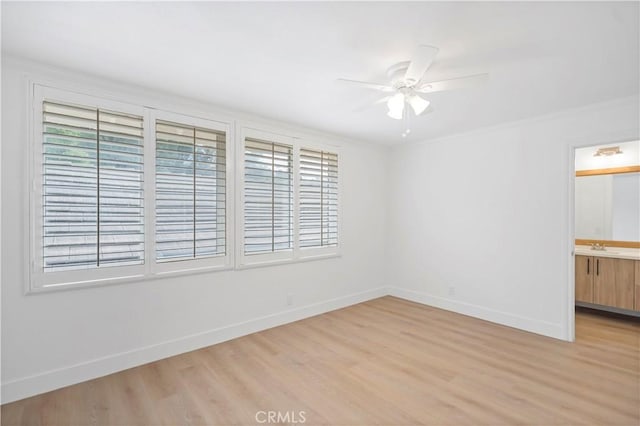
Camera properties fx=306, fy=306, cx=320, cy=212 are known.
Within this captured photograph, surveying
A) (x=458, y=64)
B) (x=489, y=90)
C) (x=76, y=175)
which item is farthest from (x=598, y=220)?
(x=76, y=175)

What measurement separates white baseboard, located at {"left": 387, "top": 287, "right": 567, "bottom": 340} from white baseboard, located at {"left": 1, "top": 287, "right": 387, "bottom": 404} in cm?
156

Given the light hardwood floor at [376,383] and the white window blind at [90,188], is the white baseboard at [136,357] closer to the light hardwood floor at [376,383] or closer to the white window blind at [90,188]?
the light hardwood floor at [376,383]

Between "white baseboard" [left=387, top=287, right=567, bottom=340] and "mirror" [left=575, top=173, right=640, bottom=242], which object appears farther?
"mirror" [left=575, top=173, right=640, bottom=242]

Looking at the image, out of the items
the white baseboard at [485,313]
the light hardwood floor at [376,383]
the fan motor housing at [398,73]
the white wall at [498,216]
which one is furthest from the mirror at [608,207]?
the fan motor housing at [398,73]

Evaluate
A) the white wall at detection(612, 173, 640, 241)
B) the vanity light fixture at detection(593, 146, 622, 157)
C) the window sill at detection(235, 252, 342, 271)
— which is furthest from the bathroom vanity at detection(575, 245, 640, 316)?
the window sill at detection(235, 252, 342, 271)

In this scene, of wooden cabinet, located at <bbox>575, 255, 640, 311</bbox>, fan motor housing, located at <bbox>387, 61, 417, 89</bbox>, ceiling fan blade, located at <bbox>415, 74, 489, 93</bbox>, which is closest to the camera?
ceiling fan blade, located at <bbox>415, 74, 489, 93</bbox>

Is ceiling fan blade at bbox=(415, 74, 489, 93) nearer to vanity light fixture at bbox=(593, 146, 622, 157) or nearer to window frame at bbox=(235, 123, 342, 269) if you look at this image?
window frame at bbox=(235, 123, 342, 269)

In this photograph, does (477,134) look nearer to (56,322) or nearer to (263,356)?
(263,356)

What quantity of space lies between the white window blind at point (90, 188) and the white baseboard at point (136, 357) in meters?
0.81

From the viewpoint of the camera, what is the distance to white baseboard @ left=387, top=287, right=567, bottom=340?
135 inches

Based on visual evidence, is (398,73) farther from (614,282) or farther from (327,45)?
(614,282)

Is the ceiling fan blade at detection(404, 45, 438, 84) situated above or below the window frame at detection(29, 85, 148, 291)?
above

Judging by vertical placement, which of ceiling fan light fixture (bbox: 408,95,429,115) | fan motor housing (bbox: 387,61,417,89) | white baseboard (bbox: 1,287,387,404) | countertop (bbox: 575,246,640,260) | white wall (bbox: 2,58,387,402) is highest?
fan motor housing (bbox: 387,61,417,89)

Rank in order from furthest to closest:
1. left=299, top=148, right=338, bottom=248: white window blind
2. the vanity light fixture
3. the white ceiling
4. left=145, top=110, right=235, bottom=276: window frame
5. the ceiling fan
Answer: the vanity light fixture < left=299, top=148, right=338, bottom=248: white window blind < left=145, top=110, right=235, bottom=276: window frame < the ceiling fan < the white ceiling
